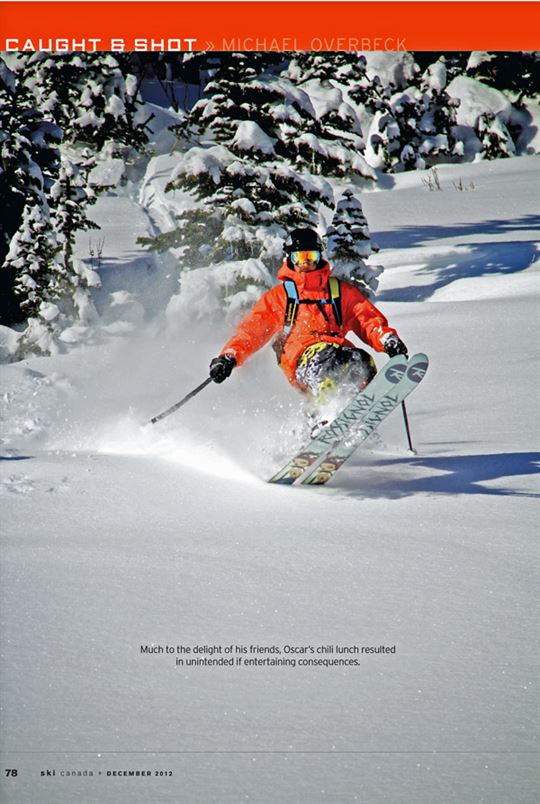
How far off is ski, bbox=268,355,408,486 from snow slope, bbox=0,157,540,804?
223mm

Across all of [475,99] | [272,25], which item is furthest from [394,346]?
[475,99]

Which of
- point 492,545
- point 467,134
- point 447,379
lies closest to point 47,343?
point 447,379

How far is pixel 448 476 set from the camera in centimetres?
461

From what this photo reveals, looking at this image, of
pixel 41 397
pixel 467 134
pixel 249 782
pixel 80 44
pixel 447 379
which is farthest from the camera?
pixel 467 134

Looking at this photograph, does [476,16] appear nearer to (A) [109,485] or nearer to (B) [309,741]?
(A) [109,485]

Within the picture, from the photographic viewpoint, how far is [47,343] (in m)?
10.1

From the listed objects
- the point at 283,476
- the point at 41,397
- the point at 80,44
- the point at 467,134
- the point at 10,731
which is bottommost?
the point at 41,397

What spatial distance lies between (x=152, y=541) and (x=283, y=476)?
1.19 meters

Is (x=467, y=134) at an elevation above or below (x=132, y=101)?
below

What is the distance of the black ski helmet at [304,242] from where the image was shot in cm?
530

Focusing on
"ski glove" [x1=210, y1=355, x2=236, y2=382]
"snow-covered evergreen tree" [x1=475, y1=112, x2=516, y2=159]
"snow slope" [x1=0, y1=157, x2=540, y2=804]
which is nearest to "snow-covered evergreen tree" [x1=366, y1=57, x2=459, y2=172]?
"snow-covered evergreen tree" [x1=475, y1=112, x2=516, y2=159]

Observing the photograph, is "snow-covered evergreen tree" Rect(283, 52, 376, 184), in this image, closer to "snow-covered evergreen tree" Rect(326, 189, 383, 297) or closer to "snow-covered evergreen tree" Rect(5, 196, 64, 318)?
"snow-covered evergreen tree" Rect(326, 189, 383, 297)

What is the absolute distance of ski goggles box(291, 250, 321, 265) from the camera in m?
5.29

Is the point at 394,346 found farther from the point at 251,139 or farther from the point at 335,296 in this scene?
the point at 251,139
